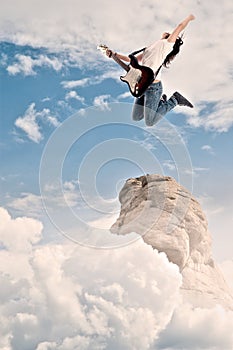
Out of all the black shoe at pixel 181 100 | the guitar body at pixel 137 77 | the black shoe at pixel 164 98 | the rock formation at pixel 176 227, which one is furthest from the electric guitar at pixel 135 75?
the rock formation at pixel 176 227

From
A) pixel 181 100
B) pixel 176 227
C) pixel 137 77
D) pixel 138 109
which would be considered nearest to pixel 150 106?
pixel 138 109

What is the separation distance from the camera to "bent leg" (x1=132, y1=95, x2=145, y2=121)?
18656 mm

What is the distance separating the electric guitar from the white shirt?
1.31ft

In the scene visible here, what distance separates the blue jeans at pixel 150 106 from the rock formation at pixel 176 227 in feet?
83.7

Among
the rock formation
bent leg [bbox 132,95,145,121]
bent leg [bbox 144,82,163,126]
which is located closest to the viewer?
bent leg [bbox 144,82,163,126]

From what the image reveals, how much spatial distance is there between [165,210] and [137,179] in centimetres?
538

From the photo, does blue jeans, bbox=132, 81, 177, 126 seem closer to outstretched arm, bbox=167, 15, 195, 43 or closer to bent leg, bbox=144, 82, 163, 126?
bent leg, bbox=144, 82, 163, 126

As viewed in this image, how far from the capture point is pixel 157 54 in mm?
17219

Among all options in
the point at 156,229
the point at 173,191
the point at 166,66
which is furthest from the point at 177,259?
the point at 166,66

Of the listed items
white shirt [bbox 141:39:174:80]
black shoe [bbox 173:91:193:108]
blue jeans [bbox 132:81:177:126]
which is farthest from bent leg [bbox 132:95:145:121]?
black shoe [bbox 173:91:193:108]

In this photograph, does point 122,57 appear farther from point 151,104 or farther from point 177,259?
point 177,259

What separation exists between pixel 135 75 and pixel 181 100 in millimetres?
4222

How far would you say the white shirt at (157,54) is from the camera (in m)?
17.2

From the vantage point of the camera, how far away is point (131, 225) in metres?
44.8
